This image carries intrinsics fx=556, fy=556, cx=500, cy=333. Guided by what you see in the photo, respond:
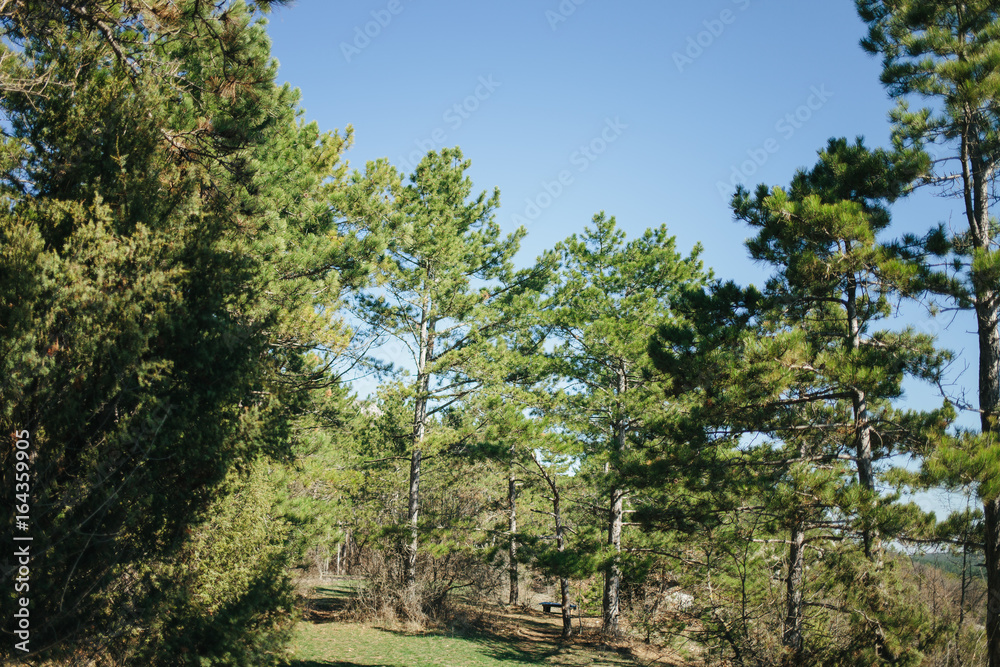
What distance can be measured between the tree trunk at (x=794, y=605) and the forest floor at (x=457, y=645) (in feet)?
9.23

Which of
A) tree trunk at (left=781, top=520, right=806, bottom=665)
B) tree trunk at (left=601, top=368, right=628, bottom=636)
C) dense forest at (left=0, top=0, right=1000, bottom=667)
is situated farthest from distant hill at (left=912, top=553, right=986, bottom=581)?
tree trunk at (left=601, top=368, right=628, bottom=636)

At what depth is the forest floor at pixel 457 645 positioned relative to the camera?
1088 centimetres

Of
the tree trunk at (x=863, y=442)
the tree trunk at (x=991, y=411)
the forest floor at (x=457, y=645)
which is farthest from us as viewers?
the forest floor at (x=457, y=645)

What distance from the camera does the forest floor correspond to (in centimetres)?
1088

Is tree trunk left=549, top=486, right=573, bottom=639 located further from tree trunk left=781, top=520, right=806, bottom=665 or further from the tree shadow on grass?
tree trunk left=781, top=520, right=806, bottom=665

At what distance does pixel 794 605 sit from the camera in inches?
277

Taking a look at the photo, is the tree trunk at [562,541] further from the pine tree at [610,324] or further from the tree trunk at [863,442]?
the tree trunk at [863,442]

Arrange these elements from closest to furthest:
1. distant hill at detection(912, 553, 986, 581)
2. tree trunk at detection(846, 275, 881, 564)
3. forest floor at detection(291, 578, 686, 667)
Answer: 1. tree trunk at detection(846, 275, 881, 564)
2. distant hill at detection(912, 553, 986, 581)
3. forest floor at detection(291, 578, 686, 667)

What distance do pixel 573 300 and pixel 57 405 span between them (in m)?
12.8

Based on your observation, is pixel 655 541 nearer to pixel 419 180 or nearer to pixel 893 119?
pixel 893 119

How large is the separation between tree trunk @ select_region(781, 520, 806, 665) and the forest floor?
9.23 feet

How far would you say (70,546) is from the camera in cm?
471

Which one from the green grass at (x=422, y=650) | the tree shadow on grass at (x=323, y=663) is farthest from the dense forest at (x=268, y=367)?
the green grass at (x=422, y=650)

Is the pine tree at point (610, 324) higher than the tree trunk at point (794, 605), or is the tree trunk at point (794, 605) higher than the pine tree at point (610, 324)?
the pine tree at point (610, 324)
